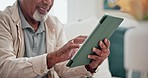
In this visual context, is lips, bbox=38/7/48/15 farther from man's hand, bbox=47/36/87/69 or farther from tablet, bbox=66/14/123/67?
tablet, bbox=66/14/123/67

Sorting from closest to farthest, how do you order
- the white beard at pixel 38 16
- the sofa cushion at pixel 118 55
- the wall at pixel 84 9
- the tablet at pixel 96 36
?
the tablet at pixel 96 36 → the white beard at pixel 38 16 → the sofa cushion at pixel 118 55 → the wall at pixel 84 9

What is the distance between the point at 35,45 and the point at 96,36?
0.47 metres

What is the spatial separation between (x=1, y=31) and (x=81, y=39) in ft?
1.29

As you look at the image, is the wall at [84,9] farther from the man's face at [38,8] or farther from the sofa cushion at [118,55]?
the man's face at [38,8]

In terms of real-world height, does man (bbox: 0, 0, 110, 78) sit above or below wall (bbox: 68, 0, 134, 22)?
above

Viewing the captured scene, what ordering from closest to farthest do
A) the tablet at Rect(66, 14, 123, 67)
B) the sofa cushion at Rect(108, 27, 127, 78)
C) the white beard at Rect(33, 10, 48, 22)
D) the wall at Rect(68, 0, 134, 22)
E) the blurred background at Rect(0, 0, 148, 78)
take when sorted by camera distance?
the blurred background at Rect(0, 0, 148, 78) → the tablet at Rect(66, 14, 123, 67) → the white beard at Rect(33, 10, 48, 22) → the sofa cushion at Rect(108, 27, 127, 78) → the wall at Rect(68, 0, 134, 22)

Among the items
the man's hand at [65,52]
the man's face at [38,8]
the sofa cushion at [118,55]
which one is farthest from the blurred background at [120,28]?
the man's face at [38,8]

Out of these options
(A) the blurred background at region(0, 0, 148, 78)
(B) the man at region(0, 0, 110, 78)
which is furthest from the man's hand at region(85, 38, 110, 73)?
(A) the blurred background at region(0, 0, 148, 78)

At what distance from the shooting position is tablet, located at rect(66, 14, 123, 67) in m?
1.04

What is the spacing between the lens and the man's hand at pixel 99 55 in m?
1.20

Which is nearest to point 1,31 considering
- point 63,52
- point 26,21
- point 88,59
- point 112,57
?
point 26,21

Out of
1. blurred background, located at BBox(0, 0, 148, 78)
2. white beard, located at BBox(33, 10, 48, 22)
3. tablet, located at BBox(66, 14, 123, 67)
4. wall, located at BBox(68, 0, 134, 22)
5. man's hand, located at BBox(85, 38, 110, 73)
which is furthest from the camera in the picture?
wall, located at BBox(68, 0, 134, 22)

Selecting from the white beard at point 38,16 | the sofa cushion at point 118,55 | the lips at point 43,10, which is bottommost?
the sofa cushion at point 118,55

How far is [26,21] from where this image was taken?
4.82 ft
